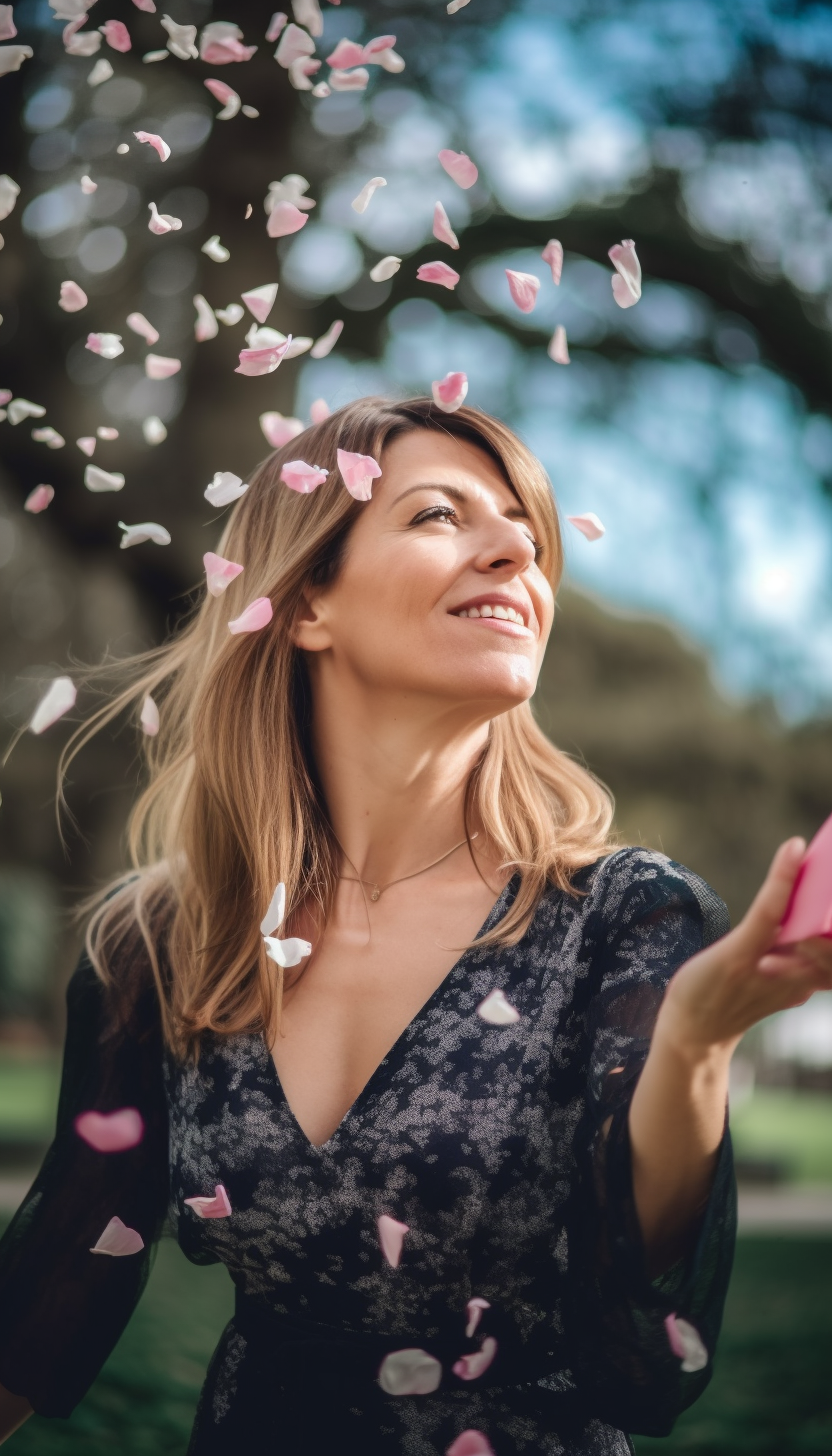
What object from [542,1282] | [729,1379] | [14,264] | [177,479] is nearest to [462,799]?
[542,1282]

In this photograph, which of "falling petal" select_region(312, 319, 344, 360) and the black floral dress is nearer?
the black floral dress

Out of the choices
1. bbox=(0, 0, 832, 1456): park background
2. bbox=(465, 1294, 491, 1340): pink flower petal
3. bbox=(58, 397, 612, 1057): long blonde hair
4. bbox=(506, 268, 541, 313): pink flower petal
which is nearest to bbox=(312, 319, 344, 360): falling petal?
bbox=(58, 397, 612, 1057): long blonde hair

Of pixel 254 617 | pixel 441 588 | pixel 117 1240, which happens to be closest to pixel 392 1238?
pixel 117 1240

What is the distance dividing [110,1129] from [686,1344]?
1.10 meters

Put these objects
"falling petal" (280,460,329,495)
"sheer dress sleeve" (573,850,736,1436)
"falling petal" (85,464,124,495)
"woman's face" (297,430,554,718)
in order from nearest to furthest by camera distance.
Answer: "sheer dress sleeve" (573,850,736,1436) → "woman's face" (297,430,554,718) → "falling petal" (280,460,329,495) → "falling petal" (85,464,124,495)

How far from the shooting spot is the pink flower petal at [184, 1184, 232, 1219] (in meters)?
2.01

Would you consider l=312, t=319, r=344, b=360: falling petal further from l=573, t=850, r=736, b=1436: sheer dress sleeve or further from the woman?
l=573, t=850, r=736, b=1436: sheer dress sleeve

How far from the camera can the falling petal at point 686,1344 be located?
→ 63.8 inches

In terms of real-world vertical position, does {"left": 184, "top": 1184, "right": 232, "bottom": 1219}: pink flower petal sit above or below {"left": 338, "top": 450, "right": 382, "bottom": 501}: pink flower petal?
below

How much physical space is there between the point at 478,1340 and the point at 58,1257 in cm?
79

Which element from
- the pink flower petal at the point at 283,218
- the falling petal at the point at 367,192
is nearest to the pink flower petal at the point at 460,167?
the falling petal at the point at 367,192

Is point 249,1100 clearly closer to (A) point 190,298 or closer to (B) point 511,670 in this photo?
(B) point 511,670

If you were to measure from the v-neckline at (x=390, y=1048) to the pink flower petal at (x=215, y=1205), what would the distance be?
0.15 meters

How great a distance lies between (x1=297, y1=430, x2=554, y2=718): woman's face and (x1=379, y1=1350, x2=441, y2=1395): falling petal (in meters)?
0.99
